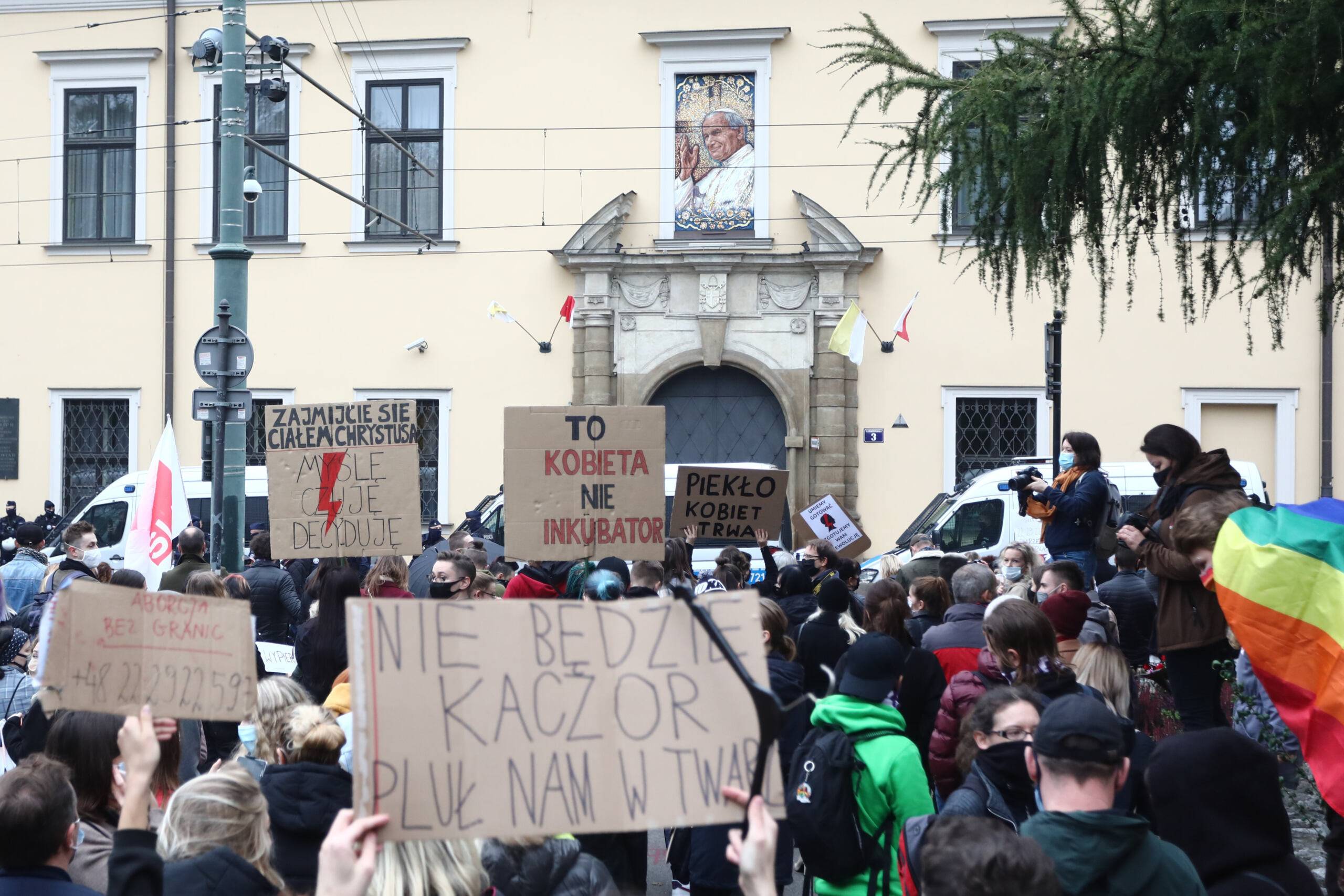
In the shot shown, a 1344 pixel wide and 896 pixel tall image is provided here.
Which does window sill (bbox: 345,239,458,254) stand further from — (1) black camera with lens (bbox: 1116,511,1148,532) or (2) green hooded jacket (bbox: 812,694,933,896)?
(2) green hooded jacket (bbox: 812,694,933,896)

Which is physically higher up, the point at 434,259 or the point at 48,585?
the point at 434,259

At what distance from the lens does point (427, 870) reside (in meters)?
3.23

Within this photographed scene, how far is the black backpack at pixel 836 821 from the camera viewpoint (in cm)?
462

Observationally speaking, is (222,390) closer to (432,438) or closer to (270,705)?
(270,705)

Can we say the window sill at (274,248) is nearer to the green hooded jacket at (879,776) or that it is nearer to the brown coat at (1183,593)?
the brown coat at (1183,593)

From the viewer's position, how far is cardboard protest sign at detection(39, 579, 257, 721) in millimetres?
3758

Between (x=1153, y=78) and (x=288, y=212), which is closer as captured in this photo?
(x=1153, y=78)

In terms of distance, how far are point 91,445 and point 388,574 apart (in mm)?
15364

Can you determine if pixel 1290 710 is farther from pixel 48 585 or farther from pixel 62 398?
pixel 62 398

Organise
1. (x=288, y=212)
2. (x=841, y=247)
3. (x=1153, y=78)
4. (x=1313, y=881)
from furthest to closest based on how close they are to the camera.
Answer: (x=288, y=212), (x=841, y=247), (x=1153, y=78), (x=1313, y=881)

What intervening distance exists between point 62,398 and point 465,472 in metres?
6.28

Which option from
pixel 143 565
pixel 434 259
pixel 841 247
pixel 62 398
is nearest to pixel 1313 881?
pixel 143 565

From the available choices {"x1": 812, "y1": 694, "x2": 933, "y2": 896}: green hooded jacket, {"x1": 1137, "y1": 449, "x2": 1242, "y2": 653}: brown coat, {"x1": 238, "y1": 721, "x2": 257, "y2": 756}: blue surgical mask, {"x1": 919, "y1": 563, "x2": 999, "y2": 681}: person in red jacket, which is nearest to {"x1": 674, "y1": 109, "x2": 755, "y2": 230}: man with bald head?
{"x1": 919, "y1": 563, "x2": 999, "y2": 681}: person in red jacket

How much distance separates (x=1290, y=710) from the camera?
4547mm
